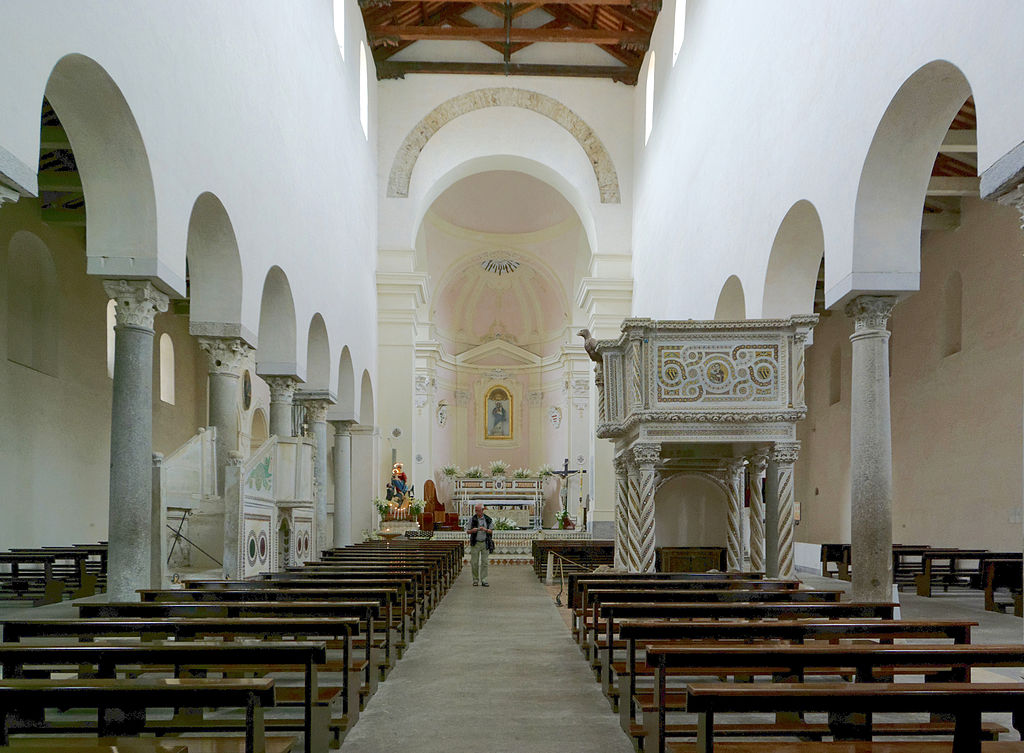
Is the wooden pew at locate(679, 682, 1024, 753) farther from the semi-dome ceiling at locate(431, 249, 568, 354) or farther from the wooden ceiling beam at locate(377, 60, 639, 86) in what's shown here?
the semi-dome ceiling at locate(431, 249, 568, 354)

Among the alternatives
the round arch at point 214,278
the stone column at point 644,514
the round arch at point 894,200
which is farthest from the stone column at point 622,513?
the round arch at point 214,278

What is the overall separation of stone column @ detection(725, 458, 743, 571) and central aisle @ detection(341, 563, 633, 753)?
230 centimetres

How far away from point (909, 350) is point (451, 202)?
61.7 ft

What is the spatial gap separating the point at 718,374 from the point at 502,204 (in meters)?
24.8

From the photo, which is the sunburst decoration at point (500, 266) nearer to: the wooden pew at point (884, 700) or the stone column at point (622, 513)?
the stone column at point (622, 513)

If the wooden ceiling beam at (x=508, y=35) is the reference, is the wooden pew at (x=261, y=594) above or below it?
below

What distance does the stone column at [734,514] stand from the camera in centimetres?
1147

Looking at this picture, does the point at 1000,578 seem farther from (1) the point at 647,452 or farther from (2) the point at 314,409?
(2) the point at 314,409

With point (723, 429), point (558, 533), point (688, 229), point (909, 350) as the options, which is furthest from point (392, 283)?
point (723, 429)

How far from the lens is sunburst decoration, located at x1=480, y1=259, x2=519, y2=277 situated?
Result: 36.2m

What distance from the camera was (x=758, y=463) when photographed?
10.8m

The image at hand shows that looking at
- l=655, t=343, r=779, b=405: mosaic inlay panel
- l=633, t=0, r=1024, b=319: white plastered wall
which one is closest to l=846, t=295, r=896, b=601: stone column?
l=633, t=0, r=1024, b=319: white plastered wall

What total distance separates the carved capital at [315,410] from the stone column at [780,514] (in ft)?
32.8

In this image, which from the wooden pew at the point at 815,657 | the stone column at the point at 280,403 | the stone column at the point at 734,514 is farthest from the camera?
the stone column at the point at 280,403
